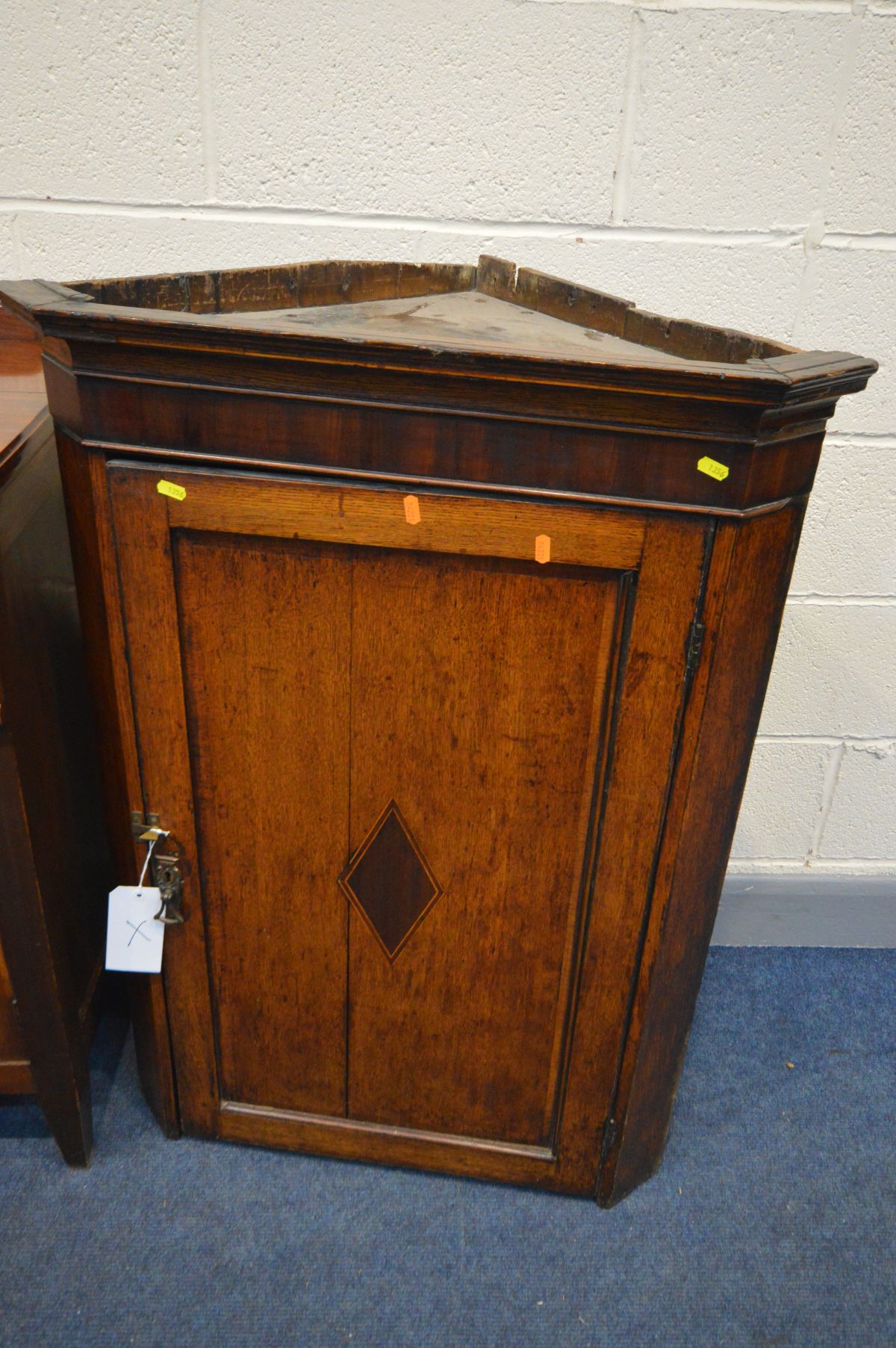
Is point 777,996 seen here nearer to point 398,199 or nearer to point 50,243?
point 398,199

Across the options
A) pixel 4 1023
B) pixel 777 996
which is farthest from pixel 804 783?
pixel 4 1023

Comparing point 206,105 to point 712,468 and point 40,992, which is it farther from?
point 40,992

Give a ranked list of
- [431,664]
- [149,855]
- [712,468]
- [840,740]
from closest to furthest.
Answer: [712,468] < [431,664] < [149,855] < [840,740]

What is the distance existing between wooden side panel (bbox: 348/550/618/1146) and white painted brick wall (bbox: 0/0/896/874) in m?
0.57

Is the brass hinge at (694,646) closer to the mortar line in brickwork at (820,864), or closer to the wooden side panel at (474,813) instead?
the wooden side panel at (474,813)

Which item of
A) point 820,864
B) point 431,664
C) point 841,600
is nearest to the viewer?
point 431,664

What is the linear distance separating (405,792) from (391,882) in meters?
0.11

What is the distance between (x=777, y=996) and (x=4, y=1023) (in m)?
1.12

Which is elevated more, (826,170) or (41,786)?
(826,170)

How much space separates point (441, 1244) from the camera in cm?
117

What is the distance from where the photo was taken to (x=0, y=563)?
0.94 meters

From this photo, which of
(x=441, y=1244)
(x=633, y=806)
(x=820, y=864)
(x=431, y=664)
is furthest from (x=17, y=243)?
(x=820, y=864)

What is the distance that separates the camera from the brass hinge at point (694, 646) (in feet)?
2.85

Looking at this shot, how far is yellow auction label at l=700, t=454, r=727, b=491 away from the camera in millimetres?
804
